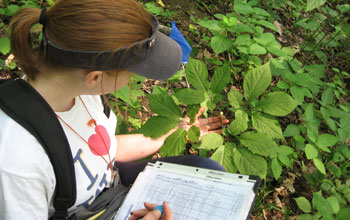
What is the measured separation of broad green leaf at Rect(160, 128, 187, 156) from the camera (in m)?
1.63

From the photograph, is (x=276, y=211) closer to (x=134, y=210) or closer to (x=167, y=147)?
(x=167, y=147)

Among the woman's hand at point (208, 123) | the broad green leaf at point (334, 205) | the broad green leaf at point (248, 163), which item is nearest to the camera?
the broad green leaf at point (248, 163)

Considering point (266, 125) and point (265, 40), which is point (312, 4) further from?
point (266, 125)

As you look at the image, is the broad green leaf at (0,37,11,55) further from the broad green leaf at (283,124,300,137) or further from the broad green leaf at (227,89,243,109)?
the broad green leaf at (283,124,300,137)

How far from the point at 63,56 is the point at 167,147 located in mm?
879

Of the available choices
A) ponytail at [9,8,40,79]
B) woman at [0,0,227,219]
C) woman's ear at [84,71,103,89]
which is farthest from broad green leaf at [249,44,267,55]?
ponytail at [9,8,40,79]

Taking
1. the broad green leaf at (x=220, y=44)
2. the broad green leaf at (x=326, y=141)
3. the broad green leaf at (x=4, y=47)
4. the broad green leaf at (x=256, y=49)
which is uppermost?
the broad green leaf at (x=256, y=49)

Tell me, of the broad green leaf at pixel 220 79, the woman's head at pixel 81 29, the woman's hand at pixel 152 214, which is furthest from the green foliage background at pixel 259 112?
the woman's head at pixel 81 29

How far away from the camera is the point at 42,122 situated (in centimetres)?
95

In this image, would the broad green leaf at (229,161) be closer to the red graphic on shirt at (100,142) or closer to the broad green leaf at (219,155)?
the broad green leaf at (219,155)

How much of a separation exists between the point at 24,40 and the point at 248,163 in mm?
1222

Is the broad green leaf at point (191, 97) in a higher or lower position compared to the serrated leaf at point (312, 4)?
lower

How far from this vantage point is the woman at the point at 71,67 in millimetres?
886

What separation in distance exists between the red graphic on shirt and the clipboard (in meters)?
0.24
